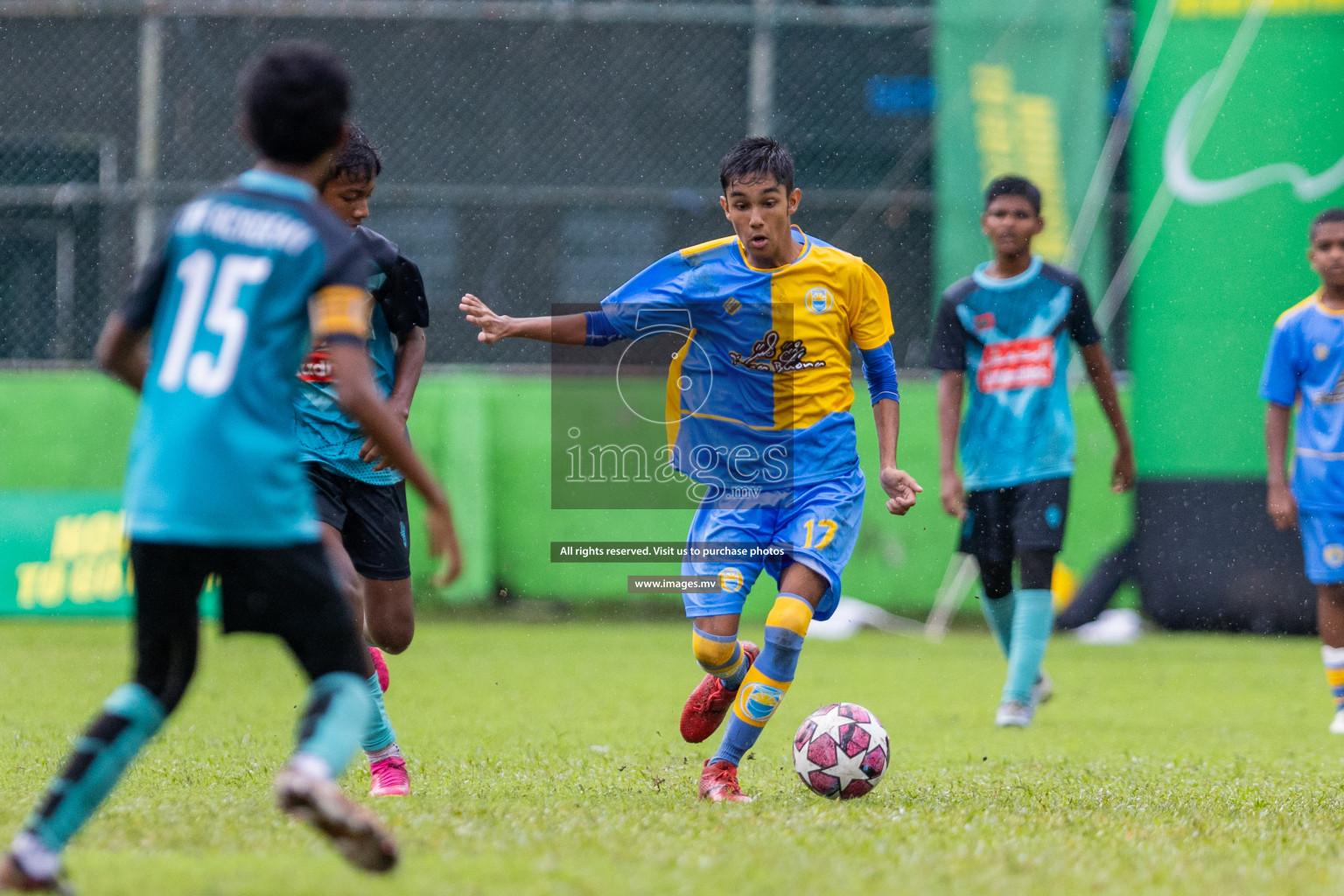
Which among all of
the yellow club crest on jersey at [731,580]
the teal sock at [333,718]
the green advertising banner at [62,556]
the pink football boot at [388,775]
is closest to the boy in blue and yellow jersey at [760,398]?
the yellow club crest on jersey at [731,580]

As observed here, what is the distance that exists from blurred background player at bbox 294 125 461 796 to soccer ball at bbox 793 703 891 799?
1.23m

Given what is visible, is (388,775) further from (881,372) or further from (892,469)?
(881,372)

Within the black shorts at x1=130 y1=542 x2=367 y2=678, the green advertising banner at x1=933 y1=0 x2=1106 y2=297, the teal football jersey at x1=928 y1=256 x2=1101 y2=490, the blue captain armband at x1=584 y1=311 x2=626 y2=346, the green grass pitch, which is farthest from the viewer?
the green advertising banner at x1=933 y1=0 x2=1106 y2=297

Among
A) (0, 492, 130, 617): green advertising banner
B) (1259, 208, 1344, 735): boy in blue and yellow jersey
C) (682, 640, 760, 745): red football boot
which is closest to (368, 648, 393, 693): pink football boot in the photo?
(682, 640, 760, 745): red football boot

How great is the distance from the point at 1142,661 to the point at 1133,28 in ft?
15.3

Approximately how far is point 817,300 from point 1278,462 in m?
2.85

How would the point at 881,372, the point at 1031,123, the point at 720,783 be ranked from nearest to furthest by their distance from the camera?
the point at 720,783 → the point at 881,372 → the point at 1031,123

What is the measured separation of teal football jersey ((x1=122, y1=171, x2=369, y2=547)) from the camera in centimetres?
287

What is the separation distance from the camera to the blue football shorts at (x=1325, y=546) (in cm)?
634

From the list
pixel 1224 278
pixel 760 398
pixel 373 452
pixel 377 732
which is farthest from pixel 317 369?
pixel 1224 278

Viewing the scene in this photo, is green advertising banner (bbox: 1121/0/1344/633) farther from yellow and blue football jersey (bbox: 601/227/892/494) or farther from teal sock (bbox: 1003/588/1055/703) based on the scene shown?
yellow and blue football jersey (bbox: 601/227/892/494)

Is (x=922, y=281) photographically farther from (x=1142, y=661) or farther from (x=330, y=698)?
(x=330, y=698)

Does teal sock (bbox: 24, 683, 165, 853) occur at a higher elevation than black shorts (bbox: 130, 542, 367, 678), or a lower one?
lower

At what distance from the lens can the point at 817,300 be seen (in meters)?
4.88
